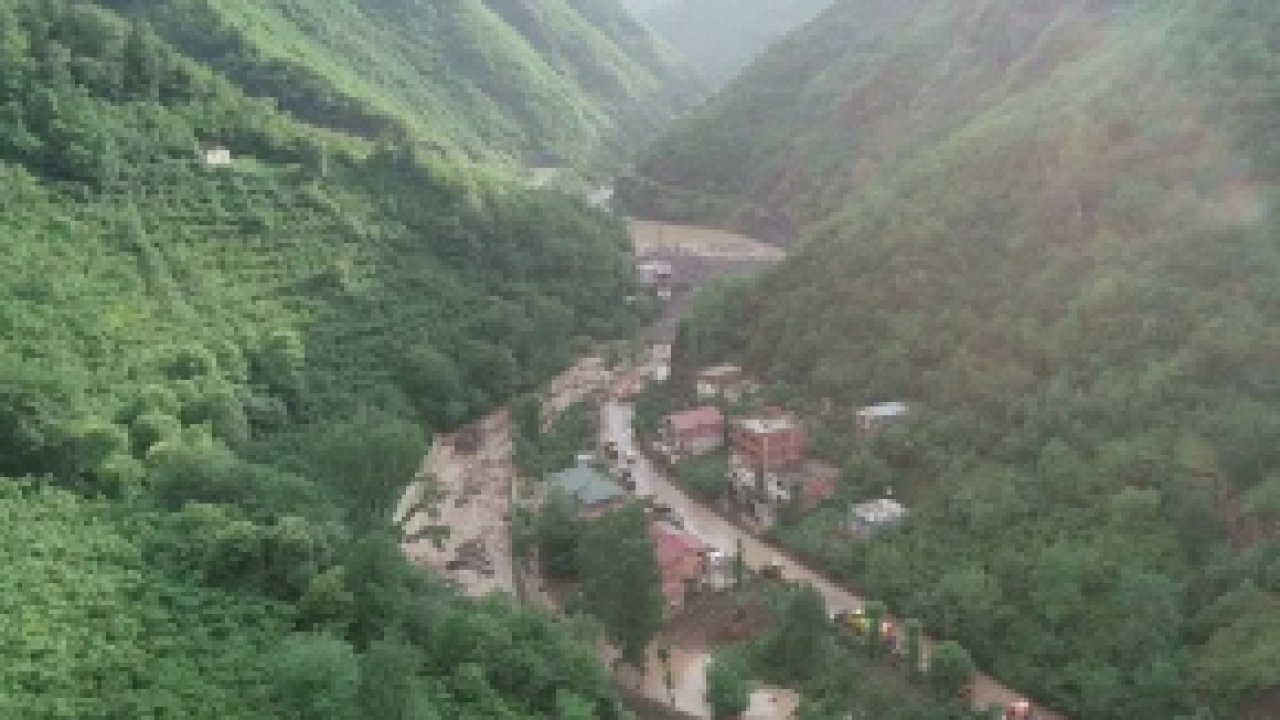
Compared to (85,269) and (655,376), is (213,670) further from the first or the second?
(655,376)

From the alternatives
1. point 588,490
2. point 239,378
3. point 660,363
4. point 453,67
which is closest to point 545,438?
point 588,490

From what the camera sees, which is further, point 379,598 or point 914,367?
point 914,367

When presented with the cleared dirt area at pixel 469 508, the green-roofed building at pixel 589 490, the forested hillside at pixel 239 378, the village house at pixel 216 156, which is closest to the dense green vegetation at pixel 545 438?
the cleared dirt area at pixel 469 508

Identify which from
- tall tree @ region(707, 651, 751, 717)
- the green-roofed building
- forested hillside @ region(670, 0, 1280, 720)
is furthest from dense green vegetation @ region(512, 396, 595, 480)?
tall tree @ region(707, 651, 751, 717)

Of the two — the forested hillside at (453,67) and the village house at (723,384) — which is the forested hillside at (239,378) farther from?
the village house at (723,384)

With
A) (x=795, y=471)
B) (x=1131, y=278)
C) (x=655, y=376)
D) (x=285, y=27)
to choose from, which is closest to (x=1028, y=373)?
(x=1131, y=278)

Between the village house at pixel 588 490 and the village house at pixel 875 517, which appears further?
the village house at pixel 588 490
